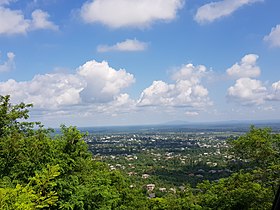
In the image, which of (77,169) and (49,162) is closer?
(49,162)

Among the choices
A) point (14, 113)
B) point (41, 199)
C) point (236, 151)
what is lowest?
point (41, 199)

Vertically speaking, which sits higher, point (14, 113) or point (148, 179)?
point (14, 113)

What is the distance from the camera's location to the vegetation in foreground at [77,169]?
13.8 metres

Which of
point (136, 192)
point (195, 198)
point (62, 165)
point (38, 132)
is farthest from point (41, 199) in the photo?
point (136, 192)

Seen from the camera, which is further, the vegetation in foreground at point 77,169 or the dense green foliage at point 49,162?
the dense green foliage at point 49,162

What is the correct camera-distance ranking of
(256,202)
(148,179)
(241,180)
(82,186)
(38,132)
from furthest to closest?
(148,179) → (38,132) → (82,186) → (241,180) → (256,202)

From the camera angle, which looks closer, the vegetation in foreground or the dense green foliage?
the vegetation in foreground

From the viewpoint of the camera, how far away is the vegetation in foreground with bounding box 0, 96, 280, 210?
13.8 m

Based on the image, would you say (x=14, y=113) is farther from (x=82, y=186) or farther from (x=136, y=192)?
(x=136, y=192)

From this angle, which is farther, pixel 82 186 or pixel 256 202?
pixel 82 186

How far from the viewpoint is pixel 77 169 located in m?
17.4

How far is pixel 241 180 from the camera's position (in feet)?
49.6

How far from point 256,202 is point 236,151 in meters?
2.41

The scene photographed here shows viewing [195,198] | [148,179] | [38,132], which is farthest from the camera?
[148,179]
